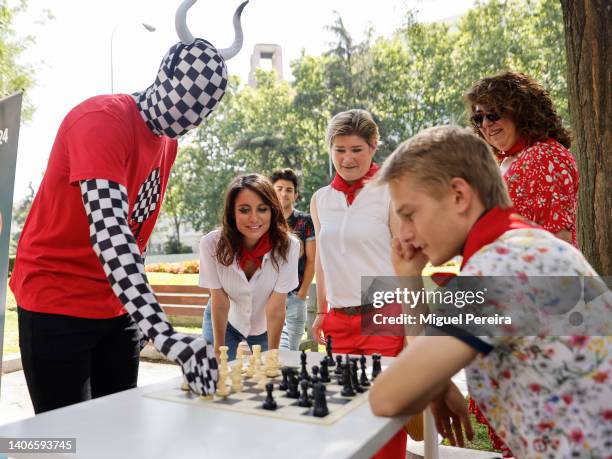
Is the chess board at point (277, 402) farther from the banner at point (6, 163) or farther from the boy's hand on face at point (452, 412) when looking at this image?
the banner at point (6, 163)

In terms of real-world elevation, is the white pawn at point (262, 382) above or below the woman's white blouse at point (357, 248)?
below

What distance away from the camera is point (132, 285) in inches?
67.6

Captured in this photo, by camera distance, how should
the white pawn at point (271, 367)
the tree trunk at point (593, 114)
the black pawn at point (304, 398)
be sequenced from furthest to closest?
the tree trunk at point (593, 114) < the white pawn at point (271, 367) < the black pawn at point (304, 398)

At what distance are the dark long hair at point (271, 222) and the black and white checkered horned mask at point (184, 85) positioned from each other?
140 cm

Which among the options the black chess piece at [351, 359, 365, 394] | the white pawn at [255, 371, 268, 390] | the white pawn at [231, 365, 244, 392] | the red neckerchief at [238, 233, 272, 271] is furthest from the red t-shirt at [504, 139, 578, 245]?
the white pawn at [231, 365, 244, 392]

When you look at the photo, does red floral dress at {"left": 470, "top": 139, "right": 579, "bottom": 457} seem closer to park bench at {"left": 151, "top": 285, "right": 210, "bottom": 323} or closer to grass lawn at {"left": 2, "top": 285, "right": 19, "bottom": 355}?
grass lawn at {"left": 2, "top": 285, "right": 19, "bottom": 355}

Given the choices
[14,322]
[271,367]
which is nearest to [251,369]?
[271,367]

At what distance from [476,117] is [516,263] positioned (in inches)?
76.1

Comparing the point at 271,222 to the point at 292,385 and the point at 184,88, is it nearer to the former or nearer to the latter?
the point at 184,88

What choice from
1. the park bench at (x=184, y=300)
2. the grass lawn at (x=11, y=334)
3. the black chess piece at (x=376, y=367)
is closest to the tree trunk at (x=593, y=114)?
the black chess piece at (x=376, y=367)

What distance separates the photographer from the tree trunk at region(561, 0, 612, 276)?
154 inches

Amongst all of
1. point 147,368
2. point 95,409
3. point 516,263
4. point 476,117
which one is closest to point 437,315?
point 516,263

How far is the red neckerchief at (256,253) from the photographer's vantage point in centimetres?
353

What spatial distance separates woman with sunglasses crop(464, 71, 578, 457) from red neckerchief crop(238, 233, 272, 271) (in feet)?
4.65
